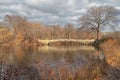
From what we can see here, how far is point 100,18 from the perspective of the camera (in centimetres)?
5406

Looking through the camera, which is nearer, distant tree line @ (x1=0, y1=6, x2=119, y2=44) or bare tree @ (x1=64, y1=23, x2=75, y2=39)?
distant tree line @ (x1=0, y1=6, x2=119, y2=44)

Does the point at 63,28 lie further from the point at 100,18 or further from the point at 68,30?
the point at 100,18

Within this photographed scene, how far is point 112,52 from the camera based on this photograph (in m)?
17.7

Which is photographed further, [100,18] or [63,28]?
[63,28]

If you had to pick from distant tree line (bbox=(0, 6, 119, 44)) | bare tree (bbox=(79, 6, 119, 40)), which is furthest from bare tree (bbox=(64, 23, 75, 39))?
bare tree (bbox=(79, 6, 119, 40))

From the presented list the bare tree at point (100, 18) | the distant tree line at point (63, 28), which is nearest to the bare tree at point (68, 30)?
the distant tree line at point (63, 28)

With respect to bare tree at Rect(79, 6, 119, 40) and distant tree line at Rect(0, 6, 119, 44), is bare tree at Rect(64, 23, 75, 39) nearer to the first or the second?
distant tree line at Rect(0, 6, 119, 44)

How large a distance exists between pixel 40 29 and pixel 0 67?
74.8 metres

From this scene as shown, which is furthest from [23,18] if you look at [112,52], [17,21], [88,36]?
[112,52]

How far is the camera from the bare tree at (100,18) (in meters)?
52.7

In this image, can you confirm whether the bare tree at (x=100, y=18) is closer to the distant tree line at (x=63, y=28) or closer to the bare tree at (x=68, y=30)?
the distant tree line at (x=63, y=28)

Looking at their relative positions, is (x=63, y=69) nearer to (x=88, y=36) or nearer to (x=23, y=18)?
(x=88, y=36)

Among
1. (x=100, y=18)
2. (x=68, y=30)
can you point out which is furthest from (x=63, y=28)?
(x=100, y=18)

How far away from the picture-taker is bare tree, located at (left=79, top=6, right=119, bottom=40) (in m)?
52.7
